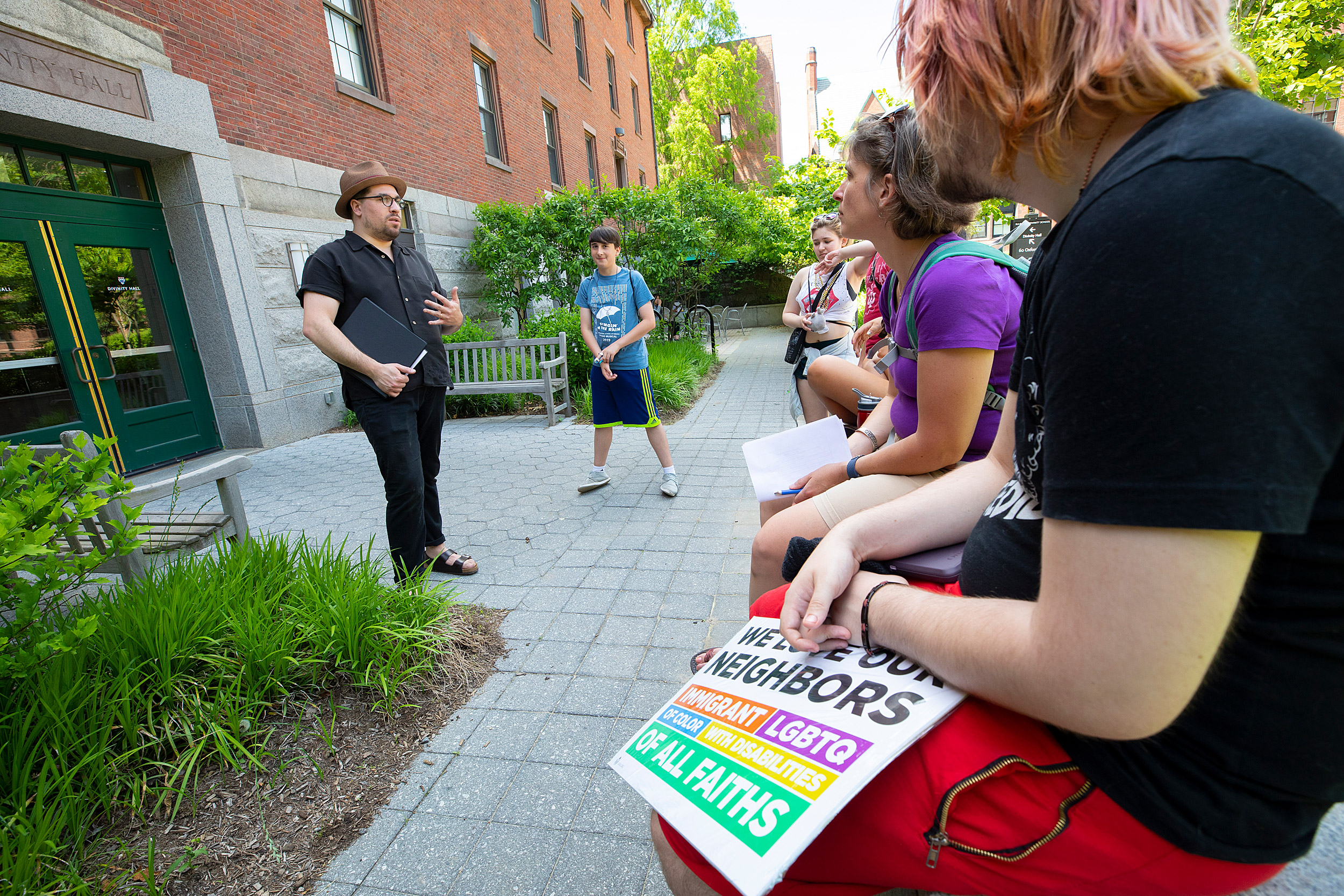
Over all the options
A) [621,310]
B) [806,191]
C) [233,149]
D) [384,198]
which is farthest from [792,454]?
[806,191]

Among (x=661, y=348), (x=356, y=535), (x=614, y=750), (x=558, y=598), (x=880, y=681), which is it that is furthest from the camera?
(x=661, y=348)

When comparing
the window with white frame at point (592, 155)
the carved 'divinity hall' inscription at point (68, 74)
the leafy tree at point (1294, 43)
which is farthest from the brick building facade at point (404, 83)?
the leafy tree at point (1294, 43)

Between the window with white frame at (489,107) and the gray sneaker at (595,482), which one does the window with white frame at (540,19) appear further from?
the gray sneaker at (595,482)

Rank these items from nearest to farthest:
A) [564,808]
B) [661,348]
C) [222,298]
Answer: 1. [564,808]
2. [222,298]
3. [661,348]

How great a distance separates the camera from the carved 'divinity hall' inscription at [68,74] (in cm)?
512

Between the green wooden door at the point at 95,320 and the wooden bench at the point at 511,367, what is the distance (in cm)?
280

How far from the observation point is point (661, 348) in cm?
1036

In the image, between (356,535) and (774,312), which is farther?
(774,312)

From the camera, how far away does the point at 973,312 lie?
1.76m

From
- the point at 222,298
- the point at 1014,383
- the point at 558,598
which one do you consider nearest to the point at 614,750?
the point at 558,598

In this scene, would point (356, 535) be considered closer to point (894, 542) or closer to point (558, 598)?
point (558, 598)

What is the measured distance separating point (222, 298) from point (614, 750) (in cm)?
711

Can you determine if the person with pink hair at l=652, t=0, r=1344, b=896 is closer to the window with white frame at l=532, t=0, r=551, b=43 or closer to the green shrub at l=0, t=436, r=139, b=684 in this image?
the green shrub at l=0, t=436, r=139, b=684

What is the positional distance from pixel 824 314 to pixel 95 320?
6.90 meters
